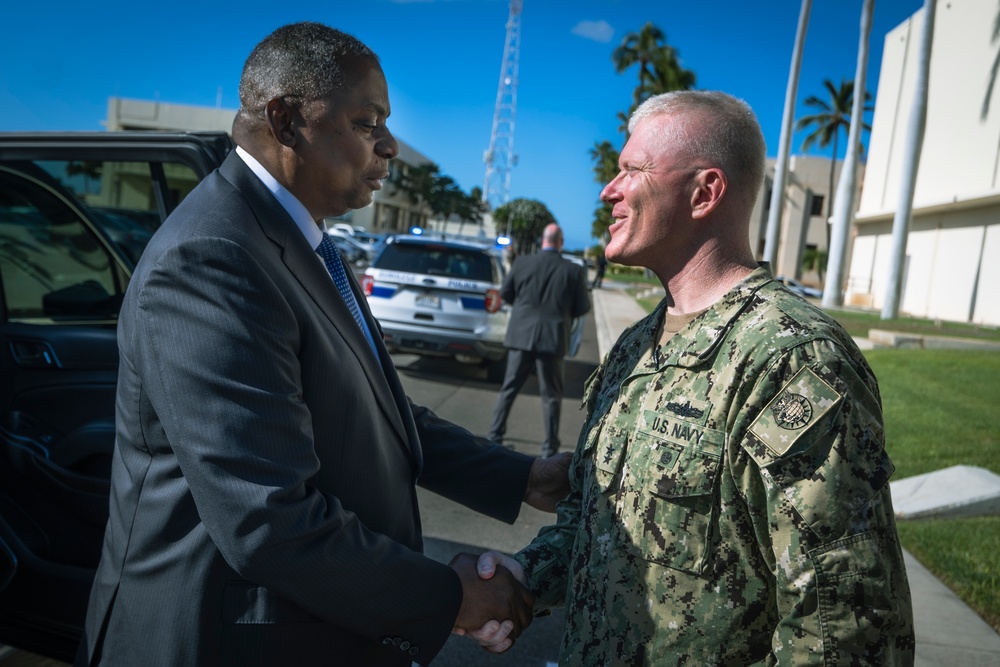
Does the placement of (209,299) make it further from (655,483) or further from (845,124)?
(845,124)

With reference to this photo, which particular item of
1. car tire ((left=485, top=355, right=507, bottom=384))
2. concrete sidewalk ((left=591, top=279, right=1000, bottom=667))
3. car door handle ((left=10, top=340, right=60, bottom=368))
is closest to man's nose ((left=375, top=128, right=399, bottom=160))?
car door handle ((left=10, top=340, right=60, bottom=368))

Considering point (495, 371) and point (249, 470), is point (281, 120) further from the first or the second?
point (495, 371)

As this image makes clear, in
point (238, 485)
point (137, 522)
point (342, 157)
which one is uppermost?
Answer: point (342, 157)

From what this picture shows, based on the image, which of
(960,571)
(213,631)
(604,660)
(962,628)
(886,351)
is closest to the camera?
(213,631)

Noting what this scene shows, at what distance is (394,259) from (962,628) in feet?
27.0

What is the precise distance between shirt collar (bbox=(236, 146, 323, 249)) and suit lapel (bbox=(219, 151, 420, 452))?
0.03 meters

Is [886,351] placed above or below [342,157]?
below

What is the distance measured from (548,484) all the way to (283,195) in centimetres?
122

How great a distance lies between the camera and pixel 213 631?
1687mm

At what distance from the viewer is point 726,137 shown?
196 cm

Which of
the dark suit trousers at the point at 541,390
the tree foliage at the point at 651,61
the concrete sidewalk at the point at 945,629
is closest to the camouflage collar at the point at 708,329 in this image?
the concrete sidewalk at the point at 945,629

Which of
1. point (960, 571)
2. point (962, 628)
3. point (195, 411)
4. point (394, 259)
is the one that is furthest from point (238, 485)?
point (394, 259)

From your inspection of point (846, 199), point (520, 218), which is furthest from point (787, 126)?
point (520, 218)

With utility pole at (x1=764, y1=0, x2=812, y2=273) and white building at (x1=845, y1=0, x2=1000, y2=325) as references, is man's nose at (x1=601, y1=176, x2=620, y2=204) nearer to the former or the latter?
white building at (x1=845, y1=0, x2=1000, y2=325)
